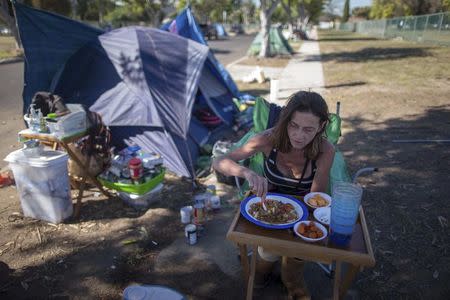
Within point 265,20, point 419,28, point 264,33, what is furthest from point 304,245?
point 419,28

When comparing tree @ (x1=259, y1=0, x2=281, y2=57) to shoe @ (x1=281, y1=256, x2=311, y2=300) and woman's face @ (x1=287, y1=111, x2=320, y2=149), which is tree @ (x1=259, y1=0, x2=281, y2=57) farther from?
shoe @ (x1=281, y1=256, x2=311, y2=300)

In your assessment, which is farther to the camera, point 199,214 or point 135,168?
point 135,168

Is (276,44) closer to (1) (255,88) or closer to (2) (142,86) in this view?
(1) (255,88)

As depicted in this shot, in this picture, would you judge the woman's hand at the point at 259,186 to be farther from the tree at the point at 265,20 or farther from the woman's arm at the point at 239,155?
the tree at the point at 265,20

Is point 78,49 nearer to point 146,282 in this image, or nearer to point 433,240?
point 146,282

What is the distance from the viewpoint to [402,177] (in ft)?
14.9

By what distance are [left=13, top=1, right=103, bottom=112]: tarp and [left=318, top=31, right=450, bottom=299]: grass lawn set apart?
4856 millimetres

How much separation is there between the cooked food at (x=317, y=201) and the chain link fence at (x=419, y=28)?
921 inches

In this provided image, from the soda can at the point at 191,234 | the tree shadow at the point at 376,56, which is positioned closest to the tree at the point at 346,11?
the tree shadow at the point at 376,56

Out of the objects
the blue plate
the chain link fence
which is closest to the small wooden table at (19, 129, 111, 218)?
the blue plate

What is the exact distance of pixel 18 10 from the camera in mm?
4098

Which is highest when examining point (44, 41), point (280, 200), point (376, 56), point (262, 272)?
point (44, 41)

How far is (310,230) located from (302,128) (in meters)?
0.66

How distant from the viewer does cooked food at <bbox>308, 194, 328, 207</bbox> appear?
2.07 meters
